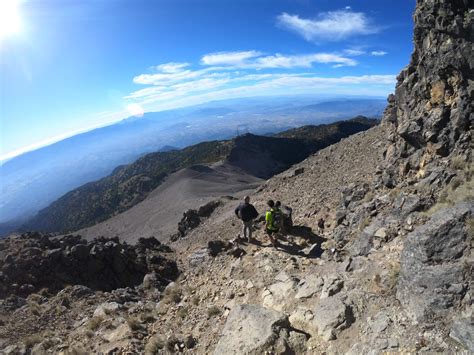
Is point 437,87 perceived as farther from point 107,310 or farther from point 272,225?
point 107,310

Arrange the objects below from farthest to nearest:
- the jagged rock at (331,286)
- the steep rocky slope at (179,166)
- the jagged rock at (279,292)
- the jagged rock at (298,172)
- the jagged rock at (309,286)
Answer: the steep rocky slope at (179,166) → the jagged rock at (298,172) → the jagged rock at (279,292) → the jagged rock at (309,286) → the jagged rock at (331,286)

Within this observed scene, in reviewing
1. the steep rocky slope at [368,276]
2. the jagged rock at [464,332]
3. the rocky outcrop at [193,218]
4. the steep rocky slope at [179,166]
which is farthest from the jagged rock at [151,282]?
the steep rocky slope at [179,166]

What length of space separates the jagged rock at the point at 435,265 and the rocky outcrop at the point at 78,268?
1404 centimetres

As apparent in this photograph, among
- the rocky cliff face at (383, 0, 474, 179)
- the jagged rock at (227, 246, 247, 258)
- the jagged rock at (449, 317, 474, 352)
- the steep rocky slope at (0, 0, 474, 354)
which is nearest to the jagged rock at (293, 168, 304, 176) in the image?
the steep rocky slope at (0, 0, 474, 354)

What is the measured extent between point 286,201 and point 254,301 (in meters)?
21.3

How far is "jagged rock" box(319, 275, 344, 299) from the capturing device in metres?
8.88

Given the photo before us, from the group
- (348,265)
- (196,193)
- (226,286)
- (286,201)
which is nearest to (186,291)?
(226,286)

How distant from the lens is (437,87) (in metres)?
12.9

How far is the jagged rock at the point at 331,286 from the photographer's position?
8.88 metres

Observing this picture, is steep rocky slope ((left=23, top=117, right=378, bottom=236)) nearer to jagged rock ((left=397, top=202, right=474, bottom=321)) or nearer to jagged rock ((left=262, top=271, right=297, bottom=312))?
jagged rock ((left=262, top=271, right=297, bottom=312))

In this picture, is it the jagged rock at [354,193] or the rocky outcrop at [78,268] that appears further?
the rocky outcrop at [78,268]

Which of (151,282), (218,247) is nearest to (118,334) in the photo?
(218,247)

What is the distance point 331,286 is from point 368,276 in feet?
3.26

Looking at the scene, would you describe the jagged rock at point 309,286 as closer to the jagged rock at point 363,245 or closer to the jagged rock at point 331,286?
the jagged rock at point 331,286
